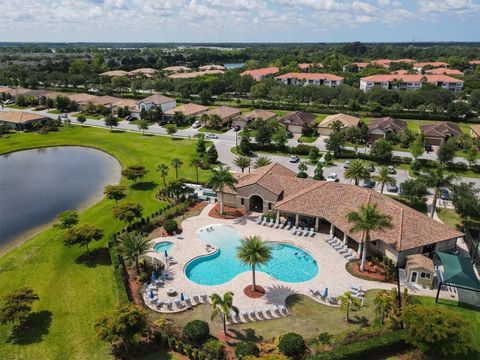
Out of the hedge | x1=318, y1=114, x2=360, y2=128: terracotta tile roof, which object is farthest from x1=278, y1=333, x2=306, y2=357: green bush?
x1=318, y1=114, x2=360, y2=128: terracotta tile roof

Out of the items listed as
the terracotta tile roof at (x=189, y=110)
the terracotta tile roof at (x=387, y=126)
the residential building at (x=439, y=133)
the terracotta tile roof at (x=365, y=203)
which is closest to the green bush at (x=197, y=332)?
the terracotta tile roof at (x=365, y=203)

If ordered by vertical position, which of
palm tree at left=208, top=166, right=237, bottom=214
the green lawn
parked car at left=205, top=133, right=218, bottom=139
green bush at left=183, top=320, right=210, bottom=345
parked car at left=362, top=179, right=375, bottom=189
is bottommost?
the green lawn

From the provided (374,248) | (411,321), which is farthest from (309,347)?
(374,248)

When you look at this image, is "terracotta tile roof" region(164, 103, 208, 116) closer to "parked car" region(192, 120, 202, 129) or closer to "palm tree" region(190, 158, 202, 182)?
"parked car" region(192, 120, 202, 129)

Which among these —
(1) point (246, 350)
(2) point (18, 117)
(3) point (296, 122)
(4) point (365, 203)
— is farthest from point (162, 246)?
(2) point (18, 117)

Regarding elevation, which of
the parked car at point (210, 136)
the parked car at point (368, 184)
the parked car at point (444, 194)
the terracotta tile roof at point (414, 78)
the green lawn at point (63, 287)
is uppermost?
the terracotta tile roof at point (414, 78)

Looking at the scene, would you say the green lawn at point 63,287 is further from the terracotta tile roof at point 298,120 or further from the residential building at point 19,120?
the residential building at point 19,120
